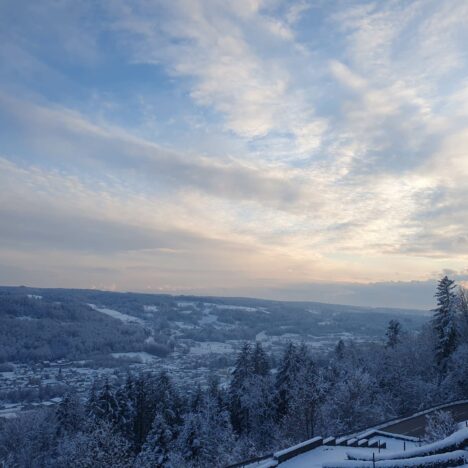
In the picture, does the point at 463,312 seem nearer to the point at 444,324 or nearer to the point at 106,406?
the point at 444,324

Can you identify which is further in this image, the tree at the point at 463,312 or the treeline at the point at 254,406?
the tree at the point at 463,312

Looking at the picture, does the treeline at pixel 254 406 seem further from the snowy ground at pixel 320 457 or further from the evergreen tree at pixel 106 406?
the snowy ground at pixel 320 457

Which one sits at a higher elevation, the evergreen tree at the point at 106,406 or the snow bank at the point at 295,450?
the snow bank at the point at 295,450

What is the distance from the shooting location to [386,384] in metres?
53.5

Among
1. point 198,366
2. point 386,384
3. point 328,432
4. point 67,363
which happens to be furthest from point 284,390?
point 67,363

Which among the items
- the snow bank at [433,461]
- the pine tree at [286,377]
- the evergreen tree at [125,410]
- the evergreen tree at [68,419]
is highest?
the snow bank at [433,461]

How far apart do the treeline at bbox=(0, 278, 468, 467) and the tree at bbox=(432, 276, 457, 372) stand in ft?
0.39

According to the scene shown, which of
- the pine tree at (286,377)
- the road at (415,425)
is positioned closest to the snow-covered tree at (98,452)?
the pine tree at (286,377)

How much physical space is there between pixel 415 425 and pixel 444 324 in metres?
19.4

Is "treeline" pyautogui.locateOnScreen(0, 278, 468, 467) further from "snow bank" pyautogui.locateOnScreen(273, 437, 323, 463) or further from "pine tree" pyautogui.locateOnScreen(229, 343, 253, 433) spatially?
"snow bank" pyautogui.locateOnScreen(273, 437, 323, 463)

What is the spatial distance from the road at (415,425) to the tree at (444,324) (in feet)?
37.1

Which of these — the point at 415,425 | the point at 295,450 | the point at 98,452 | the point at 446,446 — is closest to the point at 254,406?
the point at 415,425

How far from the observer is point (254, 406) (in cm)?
4888

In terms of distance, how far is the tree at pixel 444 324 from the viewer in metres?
50.8
